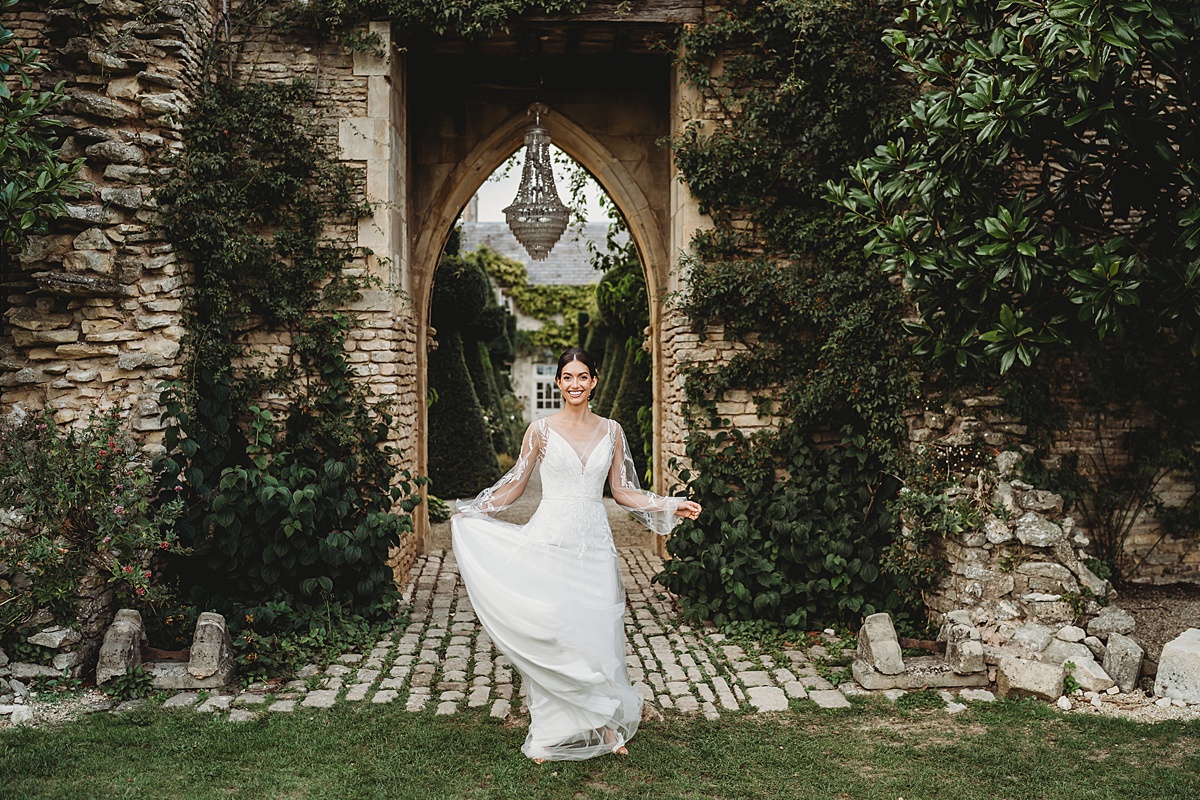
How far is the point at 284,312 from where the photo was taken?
6.38 meters

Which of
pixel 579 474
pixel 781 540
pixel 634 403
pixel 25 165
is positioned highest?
pixel 25 165

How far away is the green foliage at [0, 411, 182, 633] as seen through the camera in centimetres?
468

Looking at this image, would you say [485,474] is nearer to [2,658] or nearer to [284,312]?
[284,312]

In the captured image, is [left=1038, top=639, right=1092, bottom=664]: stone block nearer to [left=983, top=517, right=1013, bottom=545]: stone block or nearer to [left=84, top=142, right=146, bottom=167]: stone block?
Answer: [left=983, top=517, right=1013, bottom=545]: stone block

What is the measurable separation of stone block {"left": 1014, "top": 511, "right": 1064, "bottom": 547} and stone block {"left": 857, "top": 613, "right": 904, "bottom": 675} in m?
1.00

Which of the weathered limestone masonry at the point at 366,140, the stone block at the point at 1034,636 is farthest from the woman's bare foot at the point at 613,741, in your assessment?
the weathered limestone masonry at the point at 366,140

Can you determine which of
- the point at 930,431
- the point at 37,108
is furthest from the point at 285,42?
the point at 930,431

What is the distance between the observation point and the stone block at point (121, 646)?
4566 millimetres

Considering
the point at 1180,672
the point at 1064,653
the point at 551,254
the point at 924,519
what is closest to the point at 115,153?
the point at 924,519

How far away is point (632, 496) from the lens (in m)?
4.23

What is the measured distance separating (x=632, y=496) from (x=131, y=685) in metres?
2.96

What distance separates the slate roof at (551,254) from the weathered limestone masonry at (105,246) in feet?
60.2

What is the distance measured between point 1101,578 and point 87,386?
662 cm

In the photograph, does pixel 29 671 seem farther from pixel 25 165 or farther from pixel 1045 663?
pixel 1045 663
